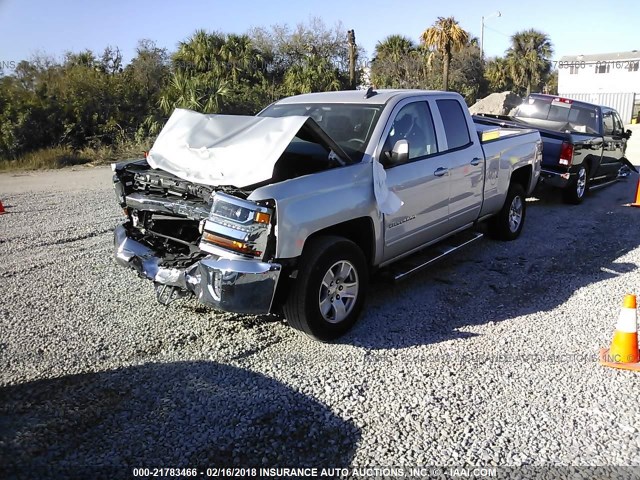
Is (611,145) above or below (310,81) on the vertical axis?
below

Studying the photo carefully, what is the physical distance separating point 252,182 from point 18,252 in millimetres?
4052

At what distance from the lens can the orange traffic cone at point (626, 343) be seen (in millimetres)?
3818

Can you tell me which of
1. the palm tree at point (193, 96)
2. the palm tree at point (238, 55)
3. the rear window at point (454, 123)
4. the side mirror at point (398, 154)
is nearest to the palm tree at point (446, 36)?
the palm tree at point (238, 55)

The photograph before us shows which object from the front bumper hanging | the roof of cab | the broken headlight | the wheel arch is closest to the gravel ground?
the front bumper hanging

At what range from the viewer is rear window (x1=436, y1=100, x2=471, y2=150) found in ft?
18.1

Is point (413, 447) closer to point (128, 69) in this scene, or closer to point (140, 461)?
point (140, 461)

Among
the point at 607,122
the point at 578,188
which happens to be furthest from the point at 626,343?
the point at 607,122

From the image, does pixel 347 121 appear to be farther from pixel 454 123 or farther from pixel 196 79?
pixel 196 79

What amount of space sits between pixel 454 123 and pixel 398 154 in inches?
60.4

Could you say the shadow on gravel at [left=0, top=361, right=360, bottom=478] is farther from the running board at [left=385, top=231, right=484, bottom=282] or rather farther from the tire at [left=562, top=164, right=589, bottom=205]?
the tire at [left=562, top=164, right=589, bottom=205]

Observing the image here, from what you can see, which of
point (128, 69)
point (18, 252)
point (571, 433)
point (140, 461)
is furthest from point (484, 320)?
point (128, 69)

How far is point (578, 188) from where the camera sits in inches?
388

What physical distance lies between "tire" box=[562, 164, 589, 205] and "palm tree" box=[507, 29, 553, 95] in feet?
128

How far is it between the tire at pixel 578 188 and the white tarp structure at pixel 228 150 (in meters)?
6.64
